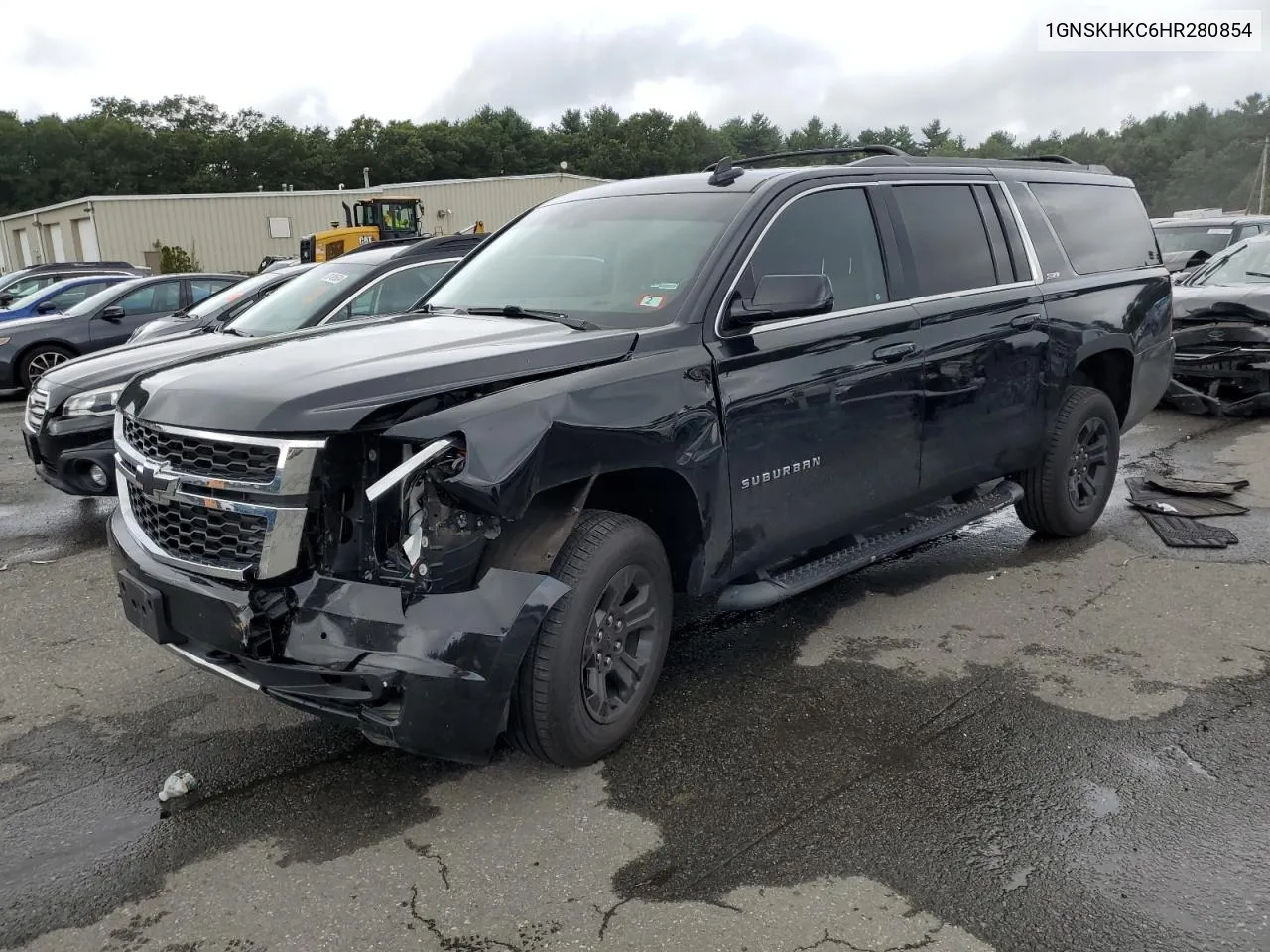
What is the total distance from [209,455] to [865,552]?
2.69 m

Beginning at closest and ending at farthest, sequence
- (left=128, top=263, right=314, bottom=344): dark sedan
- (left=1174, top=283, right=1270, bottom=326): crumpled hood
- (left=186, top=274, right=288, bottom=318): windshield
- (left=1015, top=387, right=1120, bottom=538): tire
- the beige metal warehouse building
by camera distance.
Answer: (left=1015, top=387, right=1120, bottom=538): tire < (left=128, top=263, right=314, bottom=344): dark sedan < (left=1174, top=283, right=1270, bottom=326): crumpled hood < (left=186, top=274, right=288, bottom=318): windshield < the beige metal warehouse building

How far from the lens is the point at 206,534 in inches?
123

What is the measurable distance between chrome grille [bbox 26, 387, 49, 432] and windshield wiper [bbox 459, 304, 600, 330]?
3769 mm

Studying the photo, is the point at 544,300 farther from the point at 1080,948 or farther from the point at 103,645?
the point at 1080,948

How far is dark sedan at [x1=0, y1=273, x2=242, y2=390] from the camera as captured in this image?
42.1ft

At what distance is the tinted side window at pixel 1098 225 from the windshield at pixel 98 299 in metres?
11.9

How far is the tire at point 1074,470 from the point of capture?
5520 mm

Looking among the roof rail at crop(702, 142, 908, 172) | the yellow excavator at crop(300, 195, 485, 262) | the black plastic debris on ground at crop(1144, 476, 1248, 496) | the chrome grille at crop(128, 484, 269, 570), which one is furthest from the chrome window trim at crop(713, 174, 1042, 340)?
the yellow excavator at crop(300, 195, 485, 262)

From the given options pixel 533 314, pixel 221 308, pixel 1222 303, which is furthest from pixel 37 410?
pixel 1222 303

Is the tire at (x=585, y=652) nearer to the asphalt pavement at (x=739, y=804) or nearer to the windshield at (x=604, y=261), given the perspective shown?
the asphalt pavement at (x=739, y=804)

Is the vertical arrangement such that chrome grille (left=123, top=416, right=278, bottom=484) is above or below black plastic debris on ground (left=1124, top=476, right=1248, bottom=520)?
above

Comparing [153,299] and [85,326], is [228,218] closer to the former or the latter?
[153,299]

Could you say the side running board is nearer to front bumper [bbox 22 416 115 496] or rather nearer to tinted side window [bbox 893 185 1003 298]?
tinted side window [bbox 893 185 1003 298]

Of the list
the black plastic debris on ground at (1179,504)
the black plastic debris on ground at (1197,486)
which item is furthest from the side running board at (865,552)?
the black plastic debris on ground at (1197,486)
